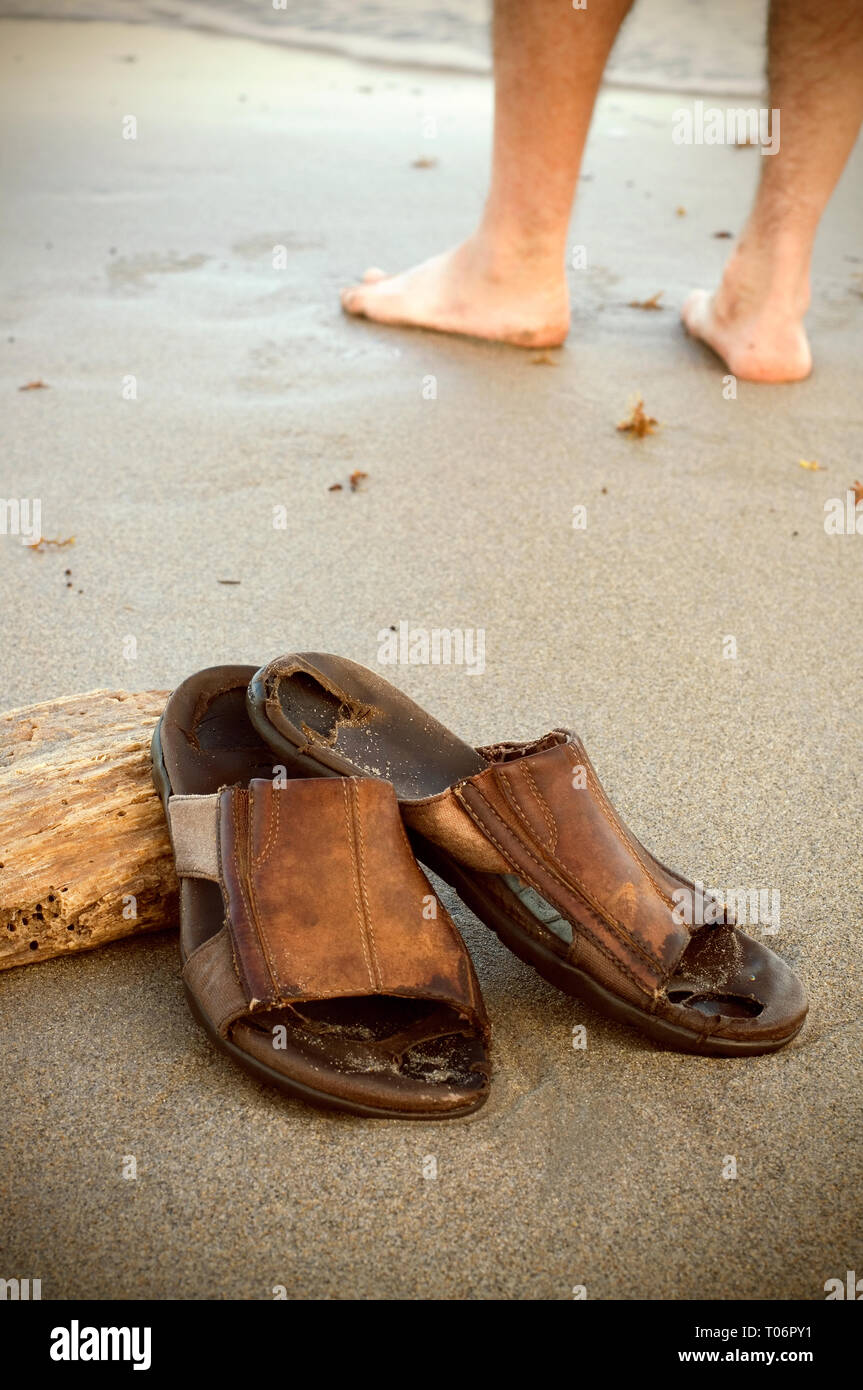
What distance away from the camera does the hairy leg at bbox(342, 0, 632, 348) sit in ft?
10.3

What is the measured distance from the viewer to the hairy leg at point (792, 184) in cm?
317

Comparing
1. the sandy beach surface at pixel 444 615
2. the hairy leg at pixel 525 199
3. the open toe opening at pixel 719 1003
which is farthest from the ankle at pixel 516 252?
the open toe opening at pixel 719 1003

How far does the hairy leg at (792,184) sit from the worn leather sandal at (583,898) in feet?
7.88

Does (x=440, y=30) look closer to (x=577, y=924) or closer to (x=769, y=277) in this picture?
(x=769, y=277)

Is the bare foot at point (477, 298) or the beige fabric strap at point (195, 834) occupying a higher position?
the bare foot at point (477, 298)

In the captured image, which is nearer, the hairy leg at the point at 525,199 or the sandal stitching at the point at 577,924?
the sandal stitching at the point at 577,924

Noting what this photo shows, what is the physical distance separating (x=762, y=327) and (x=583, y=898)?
2.59 m

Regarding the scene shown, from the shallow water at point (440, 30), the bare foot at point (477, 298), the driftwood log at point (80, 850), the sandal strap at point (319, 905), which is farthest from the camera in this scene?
the shallow water at point (440, 30)

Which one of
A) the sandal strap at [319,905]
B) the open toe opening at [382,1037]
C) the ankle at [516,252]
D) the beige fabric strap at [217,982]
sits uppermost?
the ankle at [516,252]

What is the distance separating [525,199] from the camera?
132 inches

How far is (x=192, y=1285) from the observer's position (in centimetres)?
116

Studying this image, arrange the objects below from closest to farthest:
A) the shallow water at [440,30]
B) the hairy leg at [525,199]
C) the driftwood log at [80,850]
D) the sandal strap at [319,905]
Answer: the sandal strap at [319,905], the driftwood log at [80,850], the hairy leg at [525,199], the shallow water at [440,30]

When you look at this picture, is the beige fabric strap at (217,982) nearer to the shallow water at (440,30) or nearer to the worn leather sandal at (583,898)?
the worn leather sandal at (583,898)

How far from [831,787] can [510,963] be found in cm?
71
